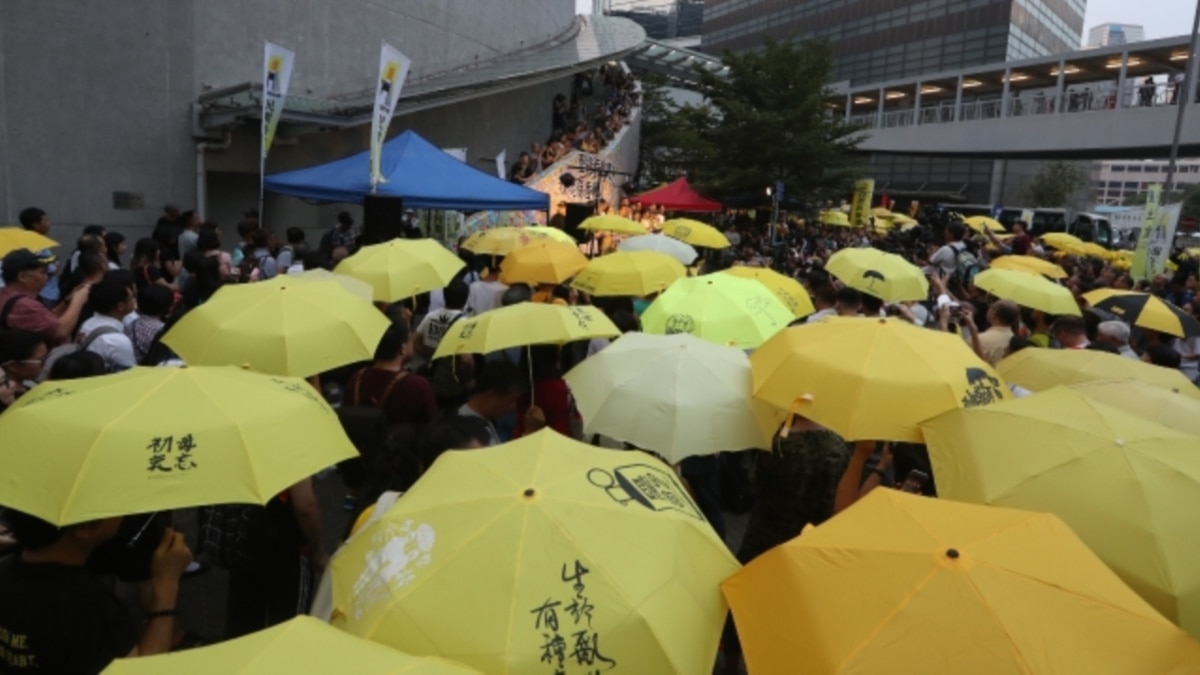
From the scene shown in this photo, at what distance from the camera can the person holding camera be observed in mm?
2188

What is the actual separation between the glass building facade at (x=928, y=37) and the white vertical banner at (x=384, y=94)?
37187 mm

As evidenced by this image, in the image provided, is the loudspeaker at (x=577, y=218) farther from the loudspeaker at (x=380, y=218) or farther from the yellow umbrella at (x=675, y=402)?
the yellow umbrella at (x=675, y=402)

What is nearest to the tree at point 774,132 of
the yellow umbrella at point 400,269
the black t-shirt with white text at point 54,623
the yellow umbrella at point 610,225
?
the yellow umbrella at point 610,225

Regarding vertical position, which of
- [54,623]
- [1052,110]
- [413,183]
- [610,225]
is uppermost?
[1052,110]

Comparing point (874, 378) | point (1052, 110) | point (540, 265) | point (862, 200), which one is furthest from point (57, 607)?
point (1052, 110)

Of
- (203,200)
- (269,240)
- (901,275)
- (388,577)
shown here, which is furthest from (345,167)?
(388,577)

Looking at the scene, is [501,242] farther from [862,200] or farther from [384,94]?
[862,200]

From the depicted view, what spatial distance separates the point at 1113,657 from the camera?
1.92 metres

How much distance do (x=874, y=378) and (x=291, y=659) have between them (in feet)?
9.39

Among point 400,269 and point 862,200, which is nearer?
point 400,269

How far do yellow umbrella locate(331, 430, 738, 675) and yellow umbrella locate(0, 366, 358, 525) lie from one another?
1.73ft

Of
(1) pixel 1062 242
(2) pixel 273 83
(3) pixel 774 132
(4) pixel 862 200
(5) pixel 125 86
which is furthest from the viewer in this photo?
(3) pixel 774 132

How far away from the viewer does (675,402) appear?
3766 millimetres

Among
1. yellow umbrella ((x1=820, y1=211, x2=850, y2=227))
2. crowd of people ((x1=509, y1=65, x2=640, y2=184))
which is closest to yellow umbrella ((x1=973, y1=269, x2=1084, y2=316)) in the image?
crowd of people ((x1=509, y1=65, x2=640, y2=184))
